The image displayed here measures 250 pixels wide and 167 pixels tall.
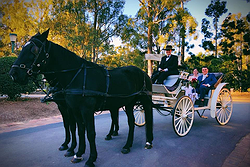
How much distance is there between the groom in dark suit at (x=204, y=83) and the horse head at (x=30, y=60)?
5.28 meters

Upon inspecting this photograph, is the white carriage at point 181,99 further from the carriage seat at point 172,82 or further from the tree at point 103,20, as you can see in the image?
the tree at point 103,20

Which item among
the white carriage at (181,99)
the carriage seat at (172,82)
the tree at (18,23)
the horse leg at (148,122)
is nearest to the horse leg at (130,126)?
the horse leg at (148,122)

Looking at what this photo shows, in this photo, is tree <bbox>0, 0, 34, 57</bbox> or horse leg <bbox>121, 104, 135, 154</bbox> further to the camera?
tree <bbox>0, 0, 34, 57</bbox>

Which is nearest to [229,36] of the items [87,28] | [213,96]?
[87,28]

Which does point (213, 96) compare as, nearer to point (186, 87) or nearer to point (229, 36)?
point (186, 87)

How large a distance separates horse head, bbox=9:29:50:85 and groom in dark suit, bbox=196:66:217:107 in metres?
5.28

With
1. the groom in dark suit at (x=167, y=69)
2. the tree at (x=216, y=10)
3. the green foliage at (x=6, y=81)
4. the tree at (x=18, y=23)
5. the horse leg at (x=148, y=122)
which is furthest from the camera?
the tree at (x=216, y=10)

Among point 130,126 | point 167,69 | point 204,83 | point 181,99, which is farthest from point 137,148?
point 204,83

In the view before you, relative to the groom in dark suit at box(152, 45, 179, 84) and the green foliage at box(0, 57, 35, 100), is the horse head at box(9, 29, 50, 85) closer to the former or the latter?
the groom in dark suit at box(152, 45, 179, 84)

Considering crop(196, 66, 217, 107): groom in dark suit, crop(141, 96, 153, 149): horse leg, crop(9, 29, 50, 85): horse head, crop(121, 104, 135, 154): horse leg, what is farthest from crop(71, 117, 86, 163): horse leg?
crop(196, 66, 217, 107): groom in dark suit

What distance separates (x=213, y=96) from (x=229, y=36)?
18.3 meters

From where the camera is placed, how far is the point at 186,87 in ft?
19.6

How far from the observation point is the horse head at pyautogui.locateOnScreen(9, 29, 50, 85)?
303 centimetres

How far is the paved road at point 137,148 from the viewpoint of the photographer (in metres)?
3.52
